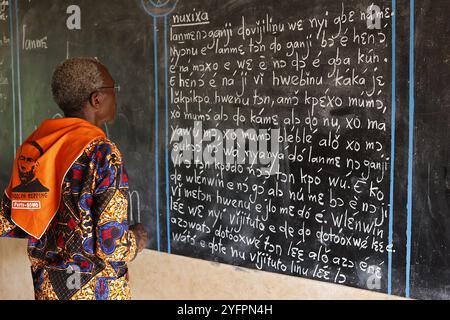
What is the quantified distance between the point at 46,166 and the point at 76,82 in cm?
35

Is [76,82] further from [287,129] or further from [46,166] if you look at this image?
[287,129]

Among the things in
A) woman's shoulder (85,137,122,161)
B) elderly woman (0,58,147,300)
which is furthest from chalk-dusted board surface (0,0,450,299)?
woman's shoulder (85,137,122,161)

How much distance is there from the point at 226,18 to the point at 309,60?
54 centimetres

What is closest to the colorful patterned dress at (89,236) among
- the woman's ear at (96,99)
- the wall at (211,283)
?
the woman's ear at (96,99)

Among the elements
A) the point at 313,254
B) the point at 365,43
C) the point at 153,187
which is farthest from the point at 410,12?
the point at 153,187

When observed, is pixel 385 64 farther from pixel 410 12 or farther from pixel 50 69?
pixel 50 69

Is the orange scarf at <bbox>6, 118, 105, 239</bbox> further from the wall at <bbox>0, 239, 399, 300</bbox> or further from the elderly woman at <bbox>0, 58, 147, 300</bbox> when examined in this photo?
the wall at <bbox>0, 239, 399, 300</bbox>

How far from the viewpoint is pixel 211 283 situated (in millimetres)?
3500

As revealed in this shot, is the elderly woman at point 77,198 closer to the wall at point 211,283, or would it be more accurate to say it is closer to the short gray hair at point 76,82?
the short gray hair at point 76,82

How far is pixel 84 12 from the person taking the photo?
368cm

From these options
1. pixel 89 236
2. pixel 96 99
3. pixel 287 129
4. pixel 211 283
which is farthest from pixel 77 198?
pixel 211 283

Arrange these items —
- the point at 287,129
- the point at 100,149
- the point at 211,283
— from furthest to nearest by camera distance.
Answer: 1. the point at 211,283
2. the point at 287,129
3. the point at 100,149

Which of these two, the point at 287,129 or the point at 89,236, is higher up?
the point at 287,129

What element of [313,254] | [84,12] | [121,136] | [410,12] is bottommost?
[313,254]
